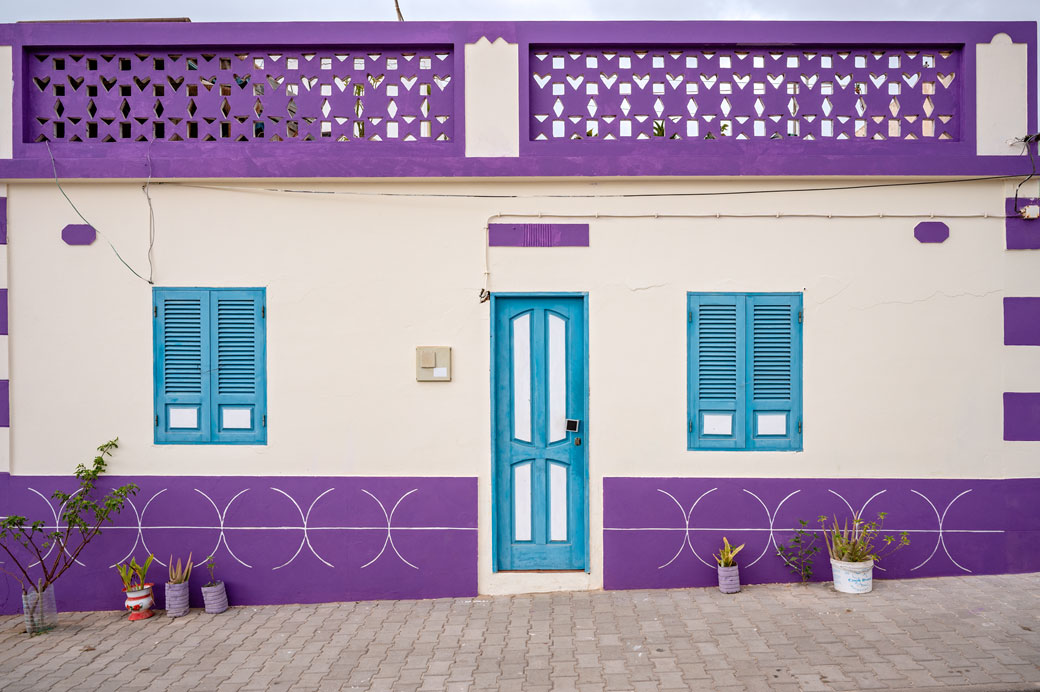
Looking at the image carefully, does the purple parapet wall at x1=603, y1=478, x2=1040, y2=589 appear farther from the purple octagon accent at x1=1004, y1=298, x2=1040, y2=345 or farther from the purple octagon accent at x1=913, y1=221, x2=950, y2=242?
the purple octagon accent at x1=913, y1=221, x2=950, y2=242

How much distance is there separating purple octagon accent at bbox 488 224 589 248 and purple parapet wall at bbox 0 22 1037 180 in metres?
0.40

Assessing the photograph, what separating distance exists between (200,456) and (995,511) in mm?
6046

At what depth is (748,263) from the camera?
5.24m

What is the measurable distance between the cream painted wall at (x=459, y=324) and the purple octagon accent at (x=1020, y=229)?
171 mm

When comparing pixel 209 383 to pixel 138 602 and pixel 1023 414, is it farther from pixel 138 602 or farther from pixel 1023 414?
pixel 1023 414

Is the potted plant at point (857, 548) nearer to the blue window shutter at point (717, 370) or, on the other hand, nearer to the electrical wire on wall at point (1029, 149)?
the blue window shutter at point (717, 370)

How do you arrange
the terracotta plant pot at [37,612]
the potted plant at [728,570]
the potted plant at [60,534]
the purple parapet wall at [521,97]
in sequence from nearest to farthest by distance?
the terracotta plant pot at [37,612]
the potted plant at [60,534]
the potted plant at [728,570]
the purple parapet wall at [521,97]

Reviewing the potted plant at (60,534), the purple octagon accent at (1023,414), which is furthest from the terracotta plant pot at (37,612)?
the purple octagon accent at (1023,414)

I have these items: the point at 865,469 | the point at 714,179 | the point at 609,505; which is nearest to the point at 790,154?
the point at 714,179

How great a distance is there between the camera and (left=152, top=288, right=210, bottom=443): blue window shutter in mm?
5254

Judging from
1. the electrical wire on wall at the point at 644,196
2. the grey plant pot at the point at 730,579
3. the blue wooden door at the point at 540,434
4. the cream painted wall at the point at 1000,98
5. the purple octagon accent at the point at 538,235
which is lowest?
the grey plant pot at the point at 730,579

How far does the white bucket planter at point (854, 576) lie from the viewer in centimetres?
500

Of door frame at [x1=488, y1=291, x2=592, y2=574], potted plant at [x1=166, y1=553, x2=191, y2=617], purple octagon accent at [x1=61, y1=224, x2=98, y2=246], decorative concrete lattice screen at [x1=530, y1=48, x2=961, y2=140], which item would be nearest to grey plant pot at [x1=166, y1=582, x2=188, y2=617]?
potted plant at [x1=166, y1=553, x2=191, y2=617]

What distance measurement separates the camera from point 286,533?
5.24 metres
